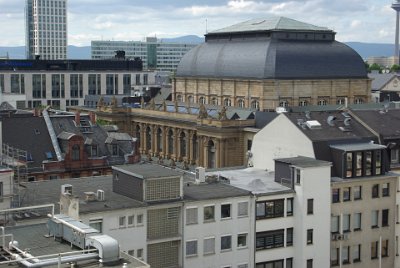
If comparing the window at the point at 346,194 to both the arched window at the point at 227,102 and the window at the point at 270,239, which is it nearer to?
the window at the point at 270,239

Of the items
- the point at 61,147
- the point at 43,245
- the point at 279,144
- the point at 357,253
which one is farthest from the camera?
the point at 61,147

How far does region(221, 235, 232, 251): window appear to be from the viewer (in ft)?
182

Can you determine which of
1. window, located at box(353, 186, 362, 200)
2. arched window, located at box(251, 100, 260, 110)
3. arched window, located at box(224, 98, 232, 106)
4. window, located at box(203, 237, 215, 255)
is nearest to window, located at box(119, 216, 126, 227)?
window, located at box(203, 237, 215, 255)

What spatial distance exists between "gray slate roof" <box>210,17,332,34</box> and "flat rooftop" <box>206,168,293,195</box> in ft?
251

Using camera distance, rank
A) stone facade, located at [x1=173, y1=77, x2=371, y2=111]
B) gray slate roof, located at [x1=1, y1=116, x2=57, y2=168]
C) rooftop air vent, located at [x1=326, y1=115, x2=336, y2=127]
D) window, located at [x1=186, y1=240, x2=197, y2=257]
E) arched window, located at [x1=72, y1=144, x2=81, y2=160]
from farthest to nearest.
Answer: stone facade, located at [x1=173, y1=77, x2=371, y2=111], arched window, located at [x1=72, y1=144, x2=81, y2=160], gray slate roof, located at [x1=1, y1=116, x2=57, y2=168], rooftop air vent, located at [x1=326, y1=115, x2=336, y2=127], window, located at [x1=186, y1=240, x2=197, y2=257]

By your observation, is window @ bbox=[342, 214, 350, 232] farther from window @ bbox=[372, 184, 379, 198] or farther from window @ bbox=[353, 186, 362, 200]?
window @ bbox=[372, 184, 379, 198]

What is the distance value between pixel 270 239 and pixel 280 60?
81443 millimetres

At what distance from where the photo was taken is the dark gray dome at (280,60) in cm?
13650

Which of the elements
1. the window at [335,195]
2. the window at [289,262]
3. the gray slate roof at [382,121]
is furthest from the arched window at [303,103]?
the window at [289,262]

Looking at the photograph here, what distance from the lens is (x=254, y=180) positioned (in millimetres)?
61406

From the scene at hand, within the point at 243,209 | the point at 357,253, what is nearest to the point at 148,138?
the point at 357,253

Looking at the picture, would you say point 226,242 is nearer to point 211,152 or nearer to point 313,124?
point 313,124

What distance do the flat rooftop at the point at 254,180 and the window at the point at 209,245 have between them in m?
5.08

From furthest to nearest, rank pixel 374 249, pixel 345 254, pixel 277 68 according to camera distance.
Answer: pixel 277 68 → pixel 374 249 → pixel 345 254
